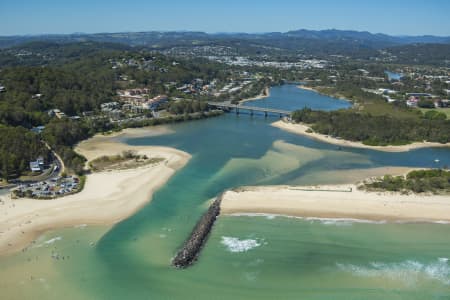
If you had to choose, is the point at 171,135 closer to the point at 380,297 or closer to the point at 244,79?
the point at 380,297

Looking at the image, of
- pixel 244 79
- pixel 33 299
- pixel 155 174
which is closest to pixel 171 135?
pixel 155 174

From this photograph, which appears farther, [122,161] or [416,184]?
[122,161]

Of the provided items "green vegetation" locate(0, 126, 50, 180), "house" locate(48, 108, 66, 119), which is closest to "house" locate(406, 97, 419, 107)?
"house" locate(48, 108, 66, 119)

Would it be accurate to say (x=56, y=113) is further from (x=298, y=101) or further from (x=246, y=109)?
(x=298, y=101)

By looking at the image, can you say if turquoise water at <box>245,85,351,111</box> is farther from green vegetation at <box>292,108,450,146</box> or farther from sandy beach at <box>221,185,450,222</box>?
sandy beach at <box>221,185,450,222</box>

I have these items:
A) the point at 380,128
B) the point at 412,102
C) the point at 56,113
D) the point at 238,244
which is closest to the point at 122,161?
the point at 238,244

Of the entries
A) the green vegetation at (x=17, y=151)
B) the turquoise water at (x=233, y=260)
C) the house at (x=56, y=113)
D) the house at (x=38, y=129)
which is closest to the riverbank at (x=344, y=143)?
the turquoise water at (x=233, y=260)
